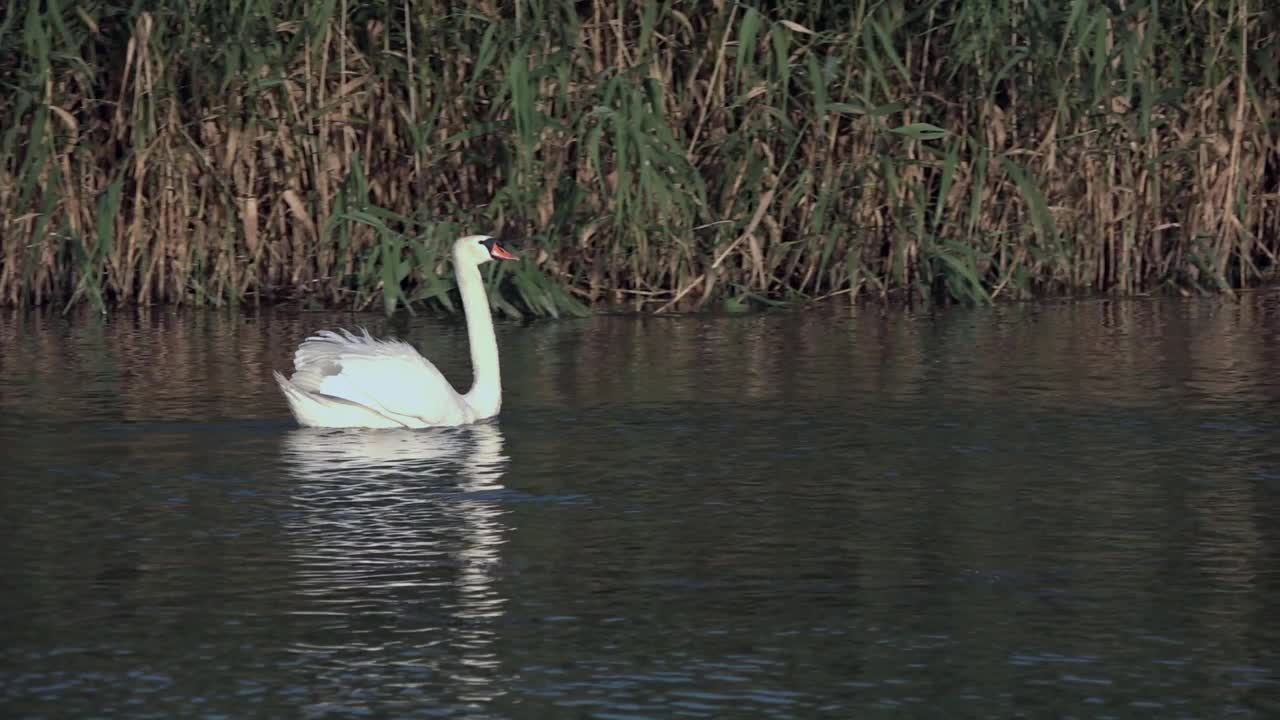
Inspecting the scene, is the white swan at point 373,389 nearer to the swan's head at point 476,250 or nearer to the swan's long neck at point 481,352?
the swan's long neck at point 481,352

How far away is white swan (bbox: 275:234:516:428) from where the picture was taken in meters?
9.85

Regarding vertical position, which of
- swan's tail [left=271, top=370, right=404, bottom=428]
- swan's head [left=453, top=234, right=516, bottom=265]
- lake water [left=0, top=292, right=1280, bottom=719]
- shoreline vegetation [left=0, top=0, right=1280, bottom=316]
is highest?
shoreline vegetation [left=0, top=0, right=1280, bottom=316]

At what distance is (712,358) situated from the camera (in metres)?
12.2

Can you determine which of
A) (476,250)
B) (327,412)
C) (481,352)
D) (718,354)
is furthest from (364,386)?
(718,354)

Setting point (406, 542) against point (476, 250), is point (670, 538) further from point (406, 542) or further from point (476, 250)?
point (476, 250)

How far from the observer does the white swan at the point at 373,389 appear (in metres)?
9.85

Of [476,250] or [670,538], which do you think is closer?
[670,538]

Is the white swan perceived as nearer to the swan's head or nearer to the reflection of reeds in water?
the reflection of reeds in water

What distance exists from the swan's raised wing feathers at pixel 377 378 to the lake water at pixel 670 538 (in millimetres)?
168

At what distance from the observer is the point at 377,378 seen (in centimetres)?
986

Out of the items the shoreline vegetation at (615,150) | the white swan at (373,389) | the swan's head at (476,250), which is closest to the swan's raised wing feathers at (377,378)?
the white swan at (373,389)

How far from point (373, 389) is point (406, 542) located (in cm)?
251

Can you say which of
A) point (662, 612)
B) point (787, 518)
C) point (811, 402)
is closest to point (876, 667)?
point (662, 612)

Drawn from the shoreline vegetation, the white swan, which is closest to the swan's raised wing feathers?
the white swan
